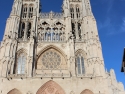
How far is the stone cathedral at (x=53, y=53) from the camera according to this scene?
70.2 ft

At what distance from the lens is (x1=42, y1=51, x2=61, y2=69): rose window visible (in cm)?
2444

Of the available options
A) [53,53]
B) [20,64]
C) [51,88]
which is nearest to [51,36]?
[53,53]

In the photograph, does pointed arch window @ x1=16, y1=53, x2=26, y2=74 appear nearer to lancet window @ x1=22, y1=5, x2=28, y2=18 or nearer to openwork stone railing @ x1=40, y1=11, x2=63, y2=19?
openwork stone railing @ x1=40, y1=11, x2=63, y2=19

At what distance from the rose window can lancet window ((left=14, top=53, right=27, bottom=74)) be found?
109 inches

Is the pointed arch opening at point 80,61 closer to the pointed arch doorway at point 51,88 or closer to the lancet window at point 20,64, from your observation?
the pointed arch doorway at point 51,88

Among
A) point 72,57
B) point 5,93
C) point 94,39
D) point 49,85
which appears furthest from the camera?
point 94,39

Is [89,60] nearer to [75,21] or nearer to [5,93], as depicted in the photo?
[75,21]

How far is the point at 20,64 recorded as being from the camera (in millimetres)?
23984

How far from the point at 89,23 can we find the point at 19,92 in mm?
14836

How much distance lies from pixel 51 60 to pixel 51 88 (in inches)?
178

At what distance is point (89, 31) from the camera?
2652 centimetres

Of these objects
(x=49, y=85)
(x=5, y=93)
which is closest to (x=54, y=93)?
(x=49, y=85)

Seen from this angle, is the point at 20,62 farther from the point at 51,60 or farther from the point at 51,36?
the point at 51,36

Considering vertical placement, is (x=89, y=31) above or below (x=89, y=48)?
above
